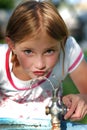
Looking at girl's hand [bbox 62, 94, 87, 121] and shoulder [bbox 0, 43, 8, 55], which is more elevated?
shoulder [bbox 0, 43, 8, 55]

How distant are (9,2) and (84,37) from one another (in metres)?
2.07

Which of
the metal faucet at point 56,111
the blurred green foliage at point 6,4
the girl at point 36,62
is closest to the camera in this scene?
the metal faucet at point 56,111

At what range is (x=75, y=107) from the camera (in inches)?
53.9

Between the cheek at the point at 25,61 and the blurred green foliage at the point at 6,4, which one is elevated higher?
the cheek at the point at 25,61

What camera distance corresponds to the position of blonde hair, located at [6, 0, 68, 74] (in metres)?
1.47

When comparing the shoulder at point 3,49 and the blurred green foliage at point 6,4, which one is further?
the blurred green foliage at point 6,4

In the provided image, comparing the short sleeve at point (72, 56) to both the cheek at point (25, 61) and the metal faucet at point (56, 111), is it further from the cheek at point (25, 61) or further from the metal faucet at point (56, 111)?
the metal faucet at point (56, 111)

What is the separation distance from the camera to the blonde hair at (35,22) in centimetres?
147

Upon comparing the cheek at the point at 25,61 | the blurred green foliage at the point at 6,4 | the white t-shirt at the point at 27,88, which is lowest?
the blurred green foliage at the point at 6,4

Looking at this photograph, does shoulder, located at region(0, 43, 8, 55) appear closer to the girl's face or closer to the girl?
the girl

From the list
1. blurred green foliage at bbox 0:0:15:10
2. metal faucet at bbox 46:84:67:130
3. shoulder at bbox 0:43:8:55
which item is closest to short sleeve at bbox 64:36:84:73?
shoulder at bbox 0:43:8:55

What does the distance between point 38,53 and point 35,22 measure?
13 centimetres

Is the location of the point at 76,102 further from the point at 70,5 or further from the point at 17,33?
the point at 70,5

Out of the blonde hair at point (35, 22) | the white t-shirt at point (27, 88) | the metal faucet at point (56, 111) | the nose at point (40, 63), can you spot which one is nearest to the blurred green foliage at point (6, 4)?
the white t-shirt at point (27, 88)
